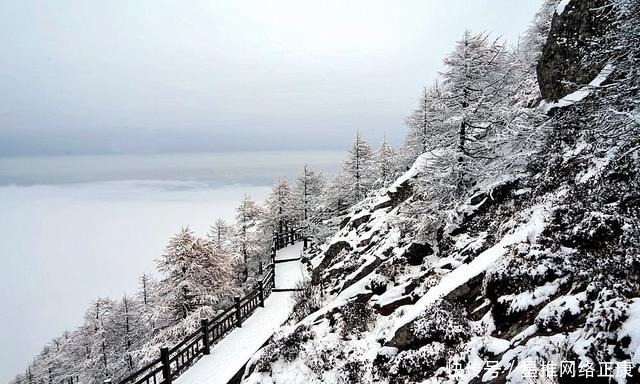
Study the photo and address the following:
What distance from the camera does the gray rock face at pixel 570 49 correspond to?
36.2ft

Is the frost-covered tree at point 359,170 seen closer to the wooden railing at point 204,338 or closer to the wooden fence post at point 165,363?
the wooden railing at point 204,338

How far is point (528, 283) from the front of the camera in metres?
6.40

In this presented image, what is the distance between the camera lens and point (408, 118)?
4003 centimetres

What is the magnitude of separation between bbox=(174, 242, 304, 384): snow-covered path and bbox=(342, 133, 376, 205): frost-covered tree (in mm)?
22457

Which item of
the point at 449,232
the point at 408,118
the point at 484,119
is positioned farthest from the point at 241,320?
the point at 408,118

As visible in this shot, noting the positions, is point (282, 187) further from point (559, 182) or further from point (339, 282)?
point (559, 182)

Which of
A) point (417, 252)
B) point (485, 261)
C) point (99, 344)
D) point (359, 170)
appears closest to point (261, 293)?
point (417, 252)

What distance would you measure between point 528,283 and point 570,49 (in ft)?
34.5

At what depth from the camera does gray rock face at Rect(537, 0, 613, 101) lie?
11031 mm

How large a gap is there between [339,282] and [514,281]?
9.54 meters

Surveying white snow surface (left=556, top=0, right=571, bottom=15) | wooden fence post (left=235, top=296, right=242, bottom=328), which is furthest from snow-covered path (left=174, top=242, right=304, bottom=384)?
white snow surface (left=556, top=0, right=571, bottom=15)

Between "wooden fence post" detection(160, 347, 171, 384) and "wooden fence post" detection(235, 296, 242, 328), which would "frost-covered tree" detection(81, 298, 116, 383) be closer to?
"wooden fence post" detection(235, 296, 242, 328)

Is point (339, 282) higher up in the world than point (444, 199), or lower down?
lower down

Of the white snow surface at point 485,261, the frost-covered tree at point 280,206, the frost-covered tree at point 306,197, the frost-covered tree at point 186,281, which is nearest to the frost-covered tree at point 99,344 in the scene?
the frost-covered tree at point 186,281
